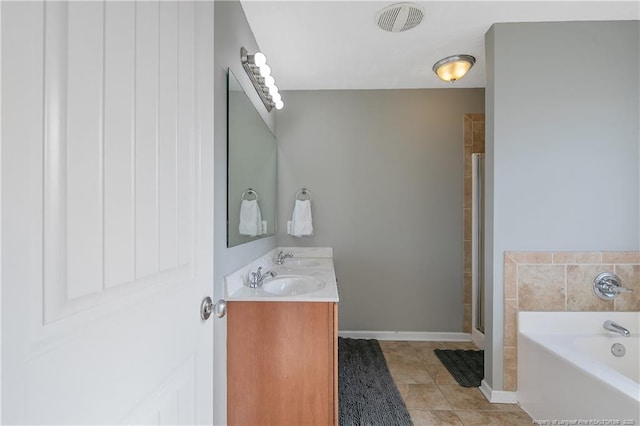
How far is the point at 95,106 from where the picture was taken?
0.48 metres

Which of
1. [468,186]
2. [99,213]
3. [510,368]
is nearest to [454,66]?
[468,186]

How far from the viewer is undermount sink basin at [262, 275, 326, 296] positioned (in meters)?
1.85

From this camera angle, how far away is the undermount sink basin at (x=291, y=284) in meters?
1.85

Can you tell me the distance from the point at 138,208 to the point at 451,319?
9.96 ft

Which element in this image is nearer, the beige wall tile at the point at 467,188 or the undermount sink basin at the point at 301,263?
the undermount sink basin at the point at 301,263

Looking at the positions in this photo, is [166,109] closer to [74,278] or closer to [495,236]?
[74,278]

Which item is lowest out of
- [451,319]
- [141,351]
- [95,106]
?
[451,319]

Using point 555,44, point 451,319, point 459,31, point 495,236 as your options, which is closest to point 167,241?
point 495,236

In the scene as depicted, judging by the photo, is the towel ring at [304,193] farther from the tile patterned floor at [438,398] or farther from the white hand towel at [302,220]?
the tile patterned floor at [438,398]

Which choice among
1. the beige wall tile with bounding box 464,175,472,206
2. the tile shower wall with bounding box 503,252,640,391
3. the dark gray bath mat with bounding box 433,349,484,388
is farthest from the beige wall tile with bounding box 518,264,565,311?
the beige wall tile with bounding box 464,175,472,206

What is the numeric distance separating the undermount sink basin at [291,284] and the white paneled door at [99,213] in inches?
42.0

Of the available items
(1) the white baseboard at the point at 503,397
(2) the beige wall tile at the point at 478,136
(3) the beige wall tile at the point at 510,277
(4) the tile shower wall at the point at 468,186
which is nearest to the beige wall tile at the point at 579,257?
(3) the beige wall tile at the point at 510,277

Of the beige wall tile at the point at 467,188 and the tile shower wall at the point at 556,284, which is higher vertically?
the beige wall tile at the point at 467,188

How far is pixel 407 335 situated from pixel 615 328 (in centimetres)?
153
